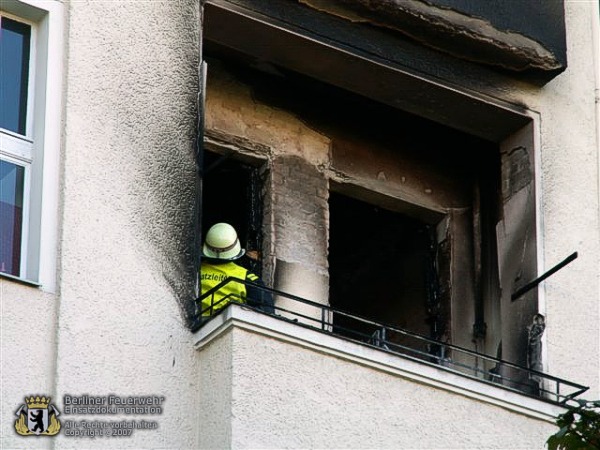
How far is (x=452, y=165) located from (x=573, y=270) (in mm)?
2295

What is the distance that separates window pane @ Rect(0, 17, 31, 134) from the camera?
11.6 m

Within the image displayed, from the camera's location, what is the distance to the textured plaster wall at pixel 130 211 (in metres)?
11.0

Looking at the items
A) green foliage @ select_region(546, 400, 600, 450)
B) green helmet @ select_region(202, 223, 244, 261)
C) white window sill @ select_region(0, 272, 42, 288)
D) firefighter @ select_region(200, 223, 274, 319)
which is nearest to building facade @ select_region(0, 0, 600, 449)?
white window sill @ select_region(0, 272, 42, 288)

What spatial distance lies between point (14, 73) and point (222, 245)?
2.22m

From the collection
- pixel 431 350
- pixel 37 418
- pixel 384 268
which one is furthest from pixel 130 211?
pixel 384 268

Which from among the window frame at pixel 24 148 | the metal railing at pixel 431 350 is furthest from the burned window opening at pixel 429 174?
the window frame at pixel 24 148

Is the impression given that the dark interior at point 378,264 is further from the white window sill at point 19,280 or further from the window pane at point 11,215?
the white window sill at point 19,280

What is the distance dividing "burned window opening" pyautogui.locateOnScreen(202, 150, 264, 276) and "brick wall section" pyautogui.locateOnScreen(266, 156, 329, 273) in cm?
15

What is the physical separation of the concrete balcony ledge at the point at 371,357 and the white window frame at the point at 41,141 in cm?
120

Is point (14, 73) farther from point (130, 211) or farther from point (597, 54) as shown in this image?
point (597, 54)

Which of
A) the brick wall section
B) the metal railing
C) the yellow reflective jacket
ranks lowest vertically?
the metal railing

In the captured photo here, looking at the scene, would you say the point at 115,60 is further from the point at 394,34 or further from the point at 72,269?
the point at 394,34

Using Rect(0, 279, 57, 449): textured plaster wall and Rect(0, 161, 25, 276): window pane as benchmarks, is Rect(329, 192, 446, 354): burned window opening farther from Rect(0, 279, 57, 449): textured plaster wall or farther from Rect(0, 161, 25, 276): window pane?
Rect(0, 279, 57, 449): textured plaster wall

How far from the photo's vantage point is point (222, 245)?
510 inches
